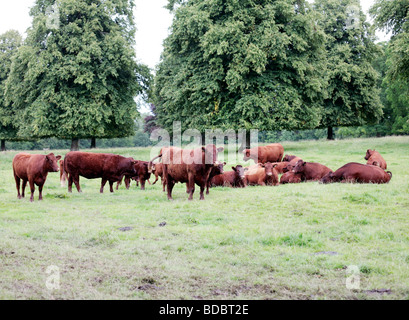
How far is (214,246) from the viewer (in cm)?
734

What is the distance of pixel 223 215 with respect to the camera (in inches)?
398

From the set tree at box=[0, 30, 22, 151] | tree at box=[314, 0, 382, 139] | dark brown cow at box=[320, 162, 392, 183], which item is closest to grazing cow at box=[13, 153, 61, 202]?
dark brown cow at box=[320, 162, 392, 183]

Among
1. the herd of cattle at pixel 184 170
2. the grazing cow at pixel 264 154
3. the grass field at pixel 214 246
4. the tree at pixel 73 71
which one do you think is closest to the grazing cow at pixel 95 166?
the herd of cattle at pixel 184 170

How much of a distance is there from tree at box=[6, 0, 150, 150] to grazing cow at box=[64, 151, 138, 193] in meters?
14.8

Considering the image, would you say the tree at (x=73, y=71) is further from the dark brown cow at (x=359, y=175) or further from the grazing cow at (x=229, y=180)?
the dark brown cow at (x=359, y=175)

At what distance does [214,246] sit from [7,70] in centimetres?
3944

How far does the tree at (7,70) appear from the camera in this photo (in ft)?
129

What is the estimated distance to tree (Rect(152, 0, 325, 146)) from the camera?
88.4 feet

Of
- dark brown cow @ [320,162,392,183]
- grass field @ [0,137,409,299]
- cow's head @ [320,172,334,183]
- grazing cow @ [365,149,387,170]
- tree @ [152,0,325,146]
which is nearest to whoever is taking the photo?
grass field @ [0,137,409,299]

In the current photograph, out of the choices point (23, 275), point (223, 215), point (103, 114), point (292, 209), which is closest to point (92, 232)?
point (23, 275)

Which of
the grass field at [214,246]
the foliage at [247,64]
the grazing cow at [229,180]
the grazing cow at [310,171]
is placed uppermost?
the foliage at [247,64]

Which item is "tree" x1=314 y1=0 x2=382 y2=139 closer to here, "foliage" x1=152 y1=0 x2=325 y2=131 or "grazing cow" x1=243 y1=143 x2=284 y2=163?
"foliage" x1=152 y1=0 x2=325 y2=131

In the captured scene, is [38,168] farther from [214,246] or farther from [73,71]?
[73,71]

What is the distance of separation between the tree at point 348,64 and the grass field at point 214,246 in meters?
26.5
